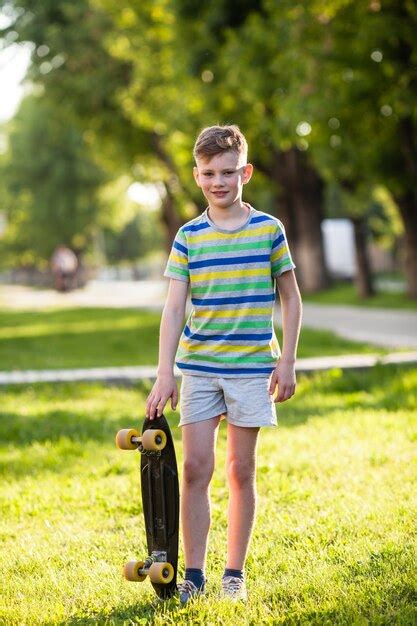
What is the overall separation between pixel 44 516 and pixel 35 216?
59499mm

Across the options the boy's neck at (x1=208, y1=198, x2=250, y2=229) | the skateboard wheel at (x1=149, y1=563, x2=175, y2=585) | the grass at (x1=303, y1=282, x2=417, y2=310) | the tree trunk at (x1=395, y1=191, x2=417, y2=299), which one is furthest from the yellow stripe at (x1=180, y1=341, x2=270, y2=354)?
the tree trunk at (x1=395, y1=191, x2=417, y2=299)

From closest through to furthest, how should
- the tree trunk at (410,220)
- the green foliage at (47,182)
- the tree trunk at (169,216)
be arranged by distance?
the tree trunk at (410,220), the tree trunk at (169,216), the green foliage at (47,182)

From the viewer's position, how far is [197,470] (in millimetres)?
4406

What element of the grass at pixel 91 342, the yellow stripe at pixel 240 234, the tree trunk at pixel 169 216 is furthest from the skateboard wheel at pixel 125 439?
the tree trunk at pixel 169 216

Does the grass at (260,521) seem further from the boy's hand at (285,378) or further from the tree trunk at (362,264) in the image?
the tree trunk at (362,264)

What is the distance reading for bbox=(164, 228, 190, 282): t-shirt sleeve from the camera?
439cm

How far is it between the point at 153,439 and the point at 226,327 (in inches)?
19.4

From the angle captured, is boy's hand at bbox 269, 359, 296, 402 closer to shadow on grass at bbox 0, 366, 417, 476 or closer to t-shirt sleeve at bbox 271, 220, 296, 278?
t-shirt sleeve at bbox 271, 220, 296, 278

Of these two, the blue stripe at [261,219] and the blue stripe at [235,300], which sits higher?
A: the blue stripe at [261,219]

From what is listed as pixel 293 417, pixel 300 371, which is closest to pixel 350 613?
pixel 293 417

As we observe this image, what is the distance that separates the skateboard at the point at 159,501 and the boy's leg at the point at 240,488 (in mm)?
229

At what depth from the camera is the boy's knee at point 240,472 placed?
443 cm

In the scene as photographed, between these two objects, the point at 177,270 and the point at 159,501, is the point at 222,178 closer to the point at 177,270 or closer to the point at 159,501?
the point at 177,270

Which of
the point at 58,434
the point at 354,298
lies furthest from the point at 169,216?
the point at 58,434
